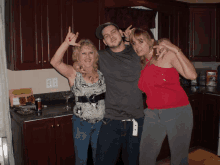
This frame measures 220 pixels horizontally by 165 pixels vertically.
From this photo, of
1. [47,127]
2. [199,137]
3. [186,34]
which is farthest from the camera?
[186,34]

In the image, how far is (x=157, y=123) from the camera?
1776mm

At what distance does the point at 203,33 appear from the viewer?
383 cm

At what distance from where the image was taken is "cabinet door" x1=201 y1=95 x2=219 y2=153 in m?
3.35

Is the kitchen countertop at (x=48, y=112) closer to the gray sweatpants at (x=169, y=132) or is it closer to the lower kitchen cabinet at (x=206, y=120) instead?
the gray sweatpants at (x=169, y=132)

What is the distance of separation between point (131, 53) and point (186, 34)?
2181mm

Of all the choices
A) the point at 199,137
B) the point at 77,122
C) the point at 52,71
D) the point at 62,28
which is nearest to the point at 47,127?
the point at 77,122

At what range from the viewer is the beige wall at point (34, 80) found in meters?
2.80

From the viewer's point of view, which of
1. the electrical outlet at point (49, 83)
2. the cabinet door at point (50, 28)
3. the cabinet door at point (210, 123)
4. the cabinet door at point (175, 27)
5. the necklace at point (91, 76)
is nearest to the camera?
the necklace at point (91, 76)

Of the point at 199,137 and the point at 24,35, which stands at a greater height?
the point at 24,35

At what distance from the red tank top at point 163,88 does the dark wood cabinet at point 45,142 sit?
1085 mm

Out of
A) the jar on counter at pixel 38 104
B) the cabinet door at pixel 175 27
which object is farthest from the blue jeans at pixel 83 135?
the cabinet door at pixel 175 27

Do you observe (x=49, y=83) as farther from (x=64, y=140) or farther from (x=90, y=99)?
(x=90, y=99)

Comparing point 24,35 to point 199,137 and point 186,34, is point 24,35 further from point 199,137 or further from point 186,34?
point 199,137

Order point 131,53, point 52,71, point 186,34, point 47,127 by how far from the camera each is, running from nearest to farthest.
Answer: point 131,53 → point 47,127 → point 52,71 → point 186,34
